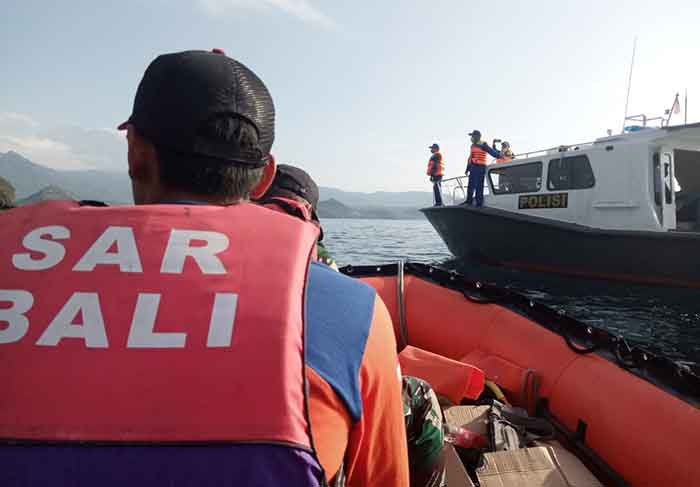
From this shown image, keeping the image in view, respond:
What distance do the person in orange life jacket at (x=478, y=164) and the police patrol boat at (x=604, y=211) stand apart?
35 centimetres

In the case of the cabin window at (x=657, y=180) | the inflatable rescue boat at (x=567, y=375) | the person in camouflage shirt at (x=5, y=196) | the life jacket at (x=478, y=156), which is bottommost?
the inflatable rescue boat at (x=567, y=375)

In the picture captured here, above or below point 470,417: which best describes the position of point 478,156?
above

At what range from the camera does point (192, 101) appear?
935 mm

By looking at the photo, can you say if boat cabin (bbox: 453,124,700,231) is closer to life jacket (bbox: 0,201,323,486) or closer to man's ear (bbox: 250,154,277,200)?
man's ear (bbox: 250,154,277,200)

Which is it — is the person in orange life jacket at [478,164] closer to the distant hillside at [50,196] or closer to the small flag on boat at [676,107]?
the small flag on boat at [676,107]

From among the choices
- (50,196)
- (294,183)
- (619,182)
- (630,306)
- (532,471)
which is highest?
(619,182)

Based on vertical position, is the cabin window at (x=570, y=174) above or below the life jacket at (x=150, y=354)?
above

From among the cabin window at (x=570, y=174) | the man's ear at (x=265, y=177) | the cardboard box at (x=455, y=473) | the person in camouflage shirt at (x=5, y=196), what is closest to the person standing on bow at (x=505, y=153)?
the cabin window at (x=570, y=174)

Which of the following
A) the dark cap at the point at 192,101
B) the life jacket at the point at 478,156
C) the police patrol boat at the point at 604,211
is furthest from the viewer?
the life jacket at the point at 478,156

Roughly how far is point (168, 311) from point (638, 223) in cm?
908

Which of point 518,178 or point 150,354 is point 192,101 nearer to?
point 150,354

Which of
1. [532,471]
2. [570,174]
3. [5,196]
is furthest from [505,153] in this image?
[5,196]

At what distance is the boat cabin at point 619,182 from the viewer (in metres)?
7.96

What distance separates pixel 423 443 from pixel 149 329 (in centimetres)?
140
